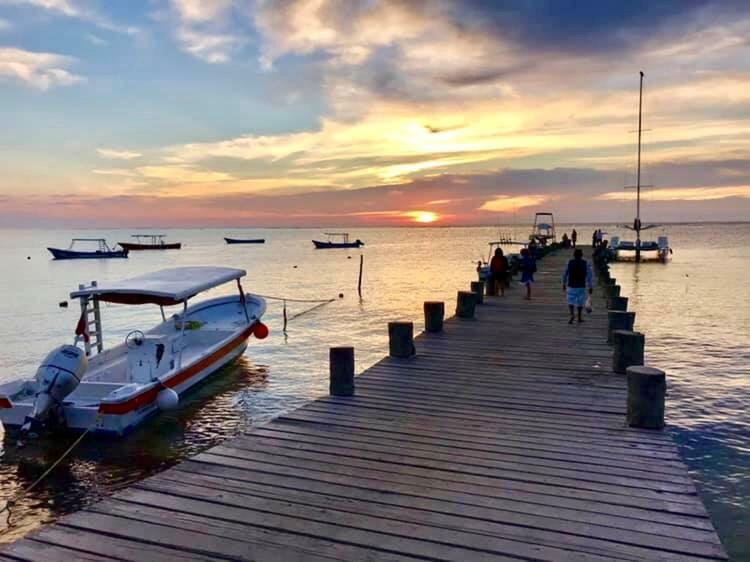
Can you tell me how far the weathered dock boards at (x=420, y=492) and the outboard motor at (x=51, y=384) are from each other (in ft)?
18.4

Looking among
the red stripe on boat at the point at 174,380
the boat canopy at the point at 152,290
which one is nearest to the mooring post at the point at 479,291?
the red stripe on boat at the point at 174,380

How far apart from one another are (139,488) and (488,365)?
22.2 ft

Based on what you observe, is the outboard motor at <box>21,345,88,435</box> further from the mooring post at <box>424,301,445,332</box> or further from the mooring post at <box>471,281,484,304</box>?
the mooring post at <box>471,281,484,304</box>

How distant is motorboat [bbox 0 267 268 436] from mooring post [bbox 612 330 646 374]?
29.8 feet

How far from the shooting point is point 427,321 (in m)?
13.8

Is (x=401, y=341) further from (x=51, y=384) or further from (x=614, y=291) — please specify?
(x=614, y=291)

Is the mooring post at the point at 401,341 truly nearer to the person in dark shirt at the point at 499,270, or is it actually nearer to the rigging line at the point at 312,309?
the person in dark shirt at the point at 499,270

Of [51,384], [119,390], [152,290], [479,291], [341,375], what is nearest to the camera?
[341,375]

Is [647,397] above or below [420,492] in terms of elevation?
above

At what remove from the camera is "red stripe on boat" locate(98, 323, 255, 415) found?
36.9ft

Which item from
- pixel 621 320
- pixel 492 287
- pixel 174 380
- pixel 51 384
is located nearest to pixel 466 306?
pixel 621 320

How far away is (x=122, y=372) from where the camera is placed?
13922mm

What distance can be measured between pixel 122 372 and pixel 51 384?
11.0 ft

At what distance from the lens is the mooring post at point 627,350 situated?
9392mm
